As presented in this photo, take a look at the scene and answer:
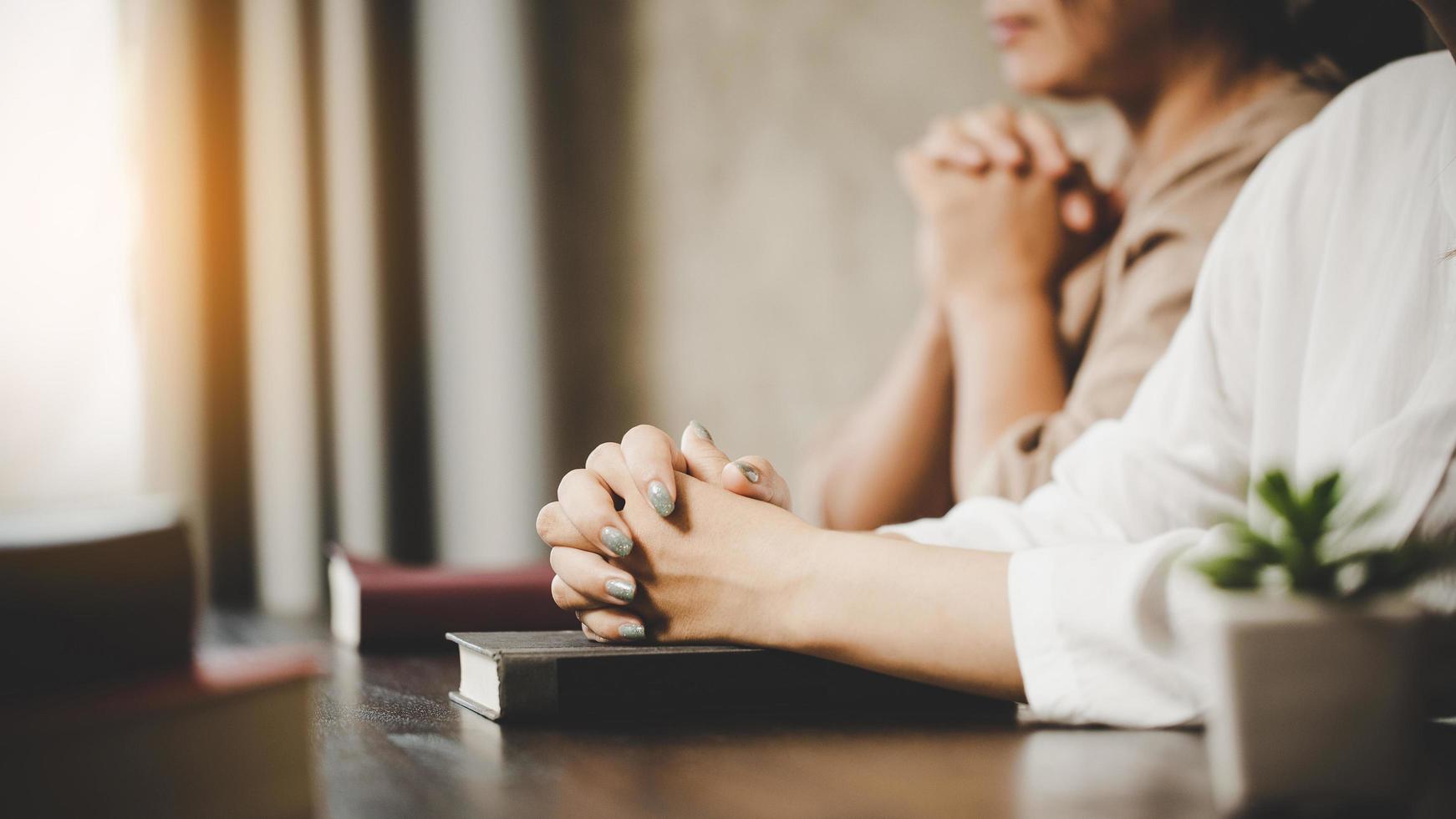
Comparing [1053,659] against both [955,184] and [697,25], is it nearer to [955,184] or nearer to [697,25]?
[955,184]

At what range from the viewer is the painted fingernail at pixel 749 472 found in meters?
0.65

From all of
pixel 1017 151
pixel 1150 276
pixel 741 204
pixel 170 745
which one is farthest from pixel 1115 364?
pixel 170 745

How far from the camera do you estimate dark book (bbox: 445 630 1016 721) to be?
55 cm

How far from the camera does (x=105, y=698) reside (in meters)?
0.32

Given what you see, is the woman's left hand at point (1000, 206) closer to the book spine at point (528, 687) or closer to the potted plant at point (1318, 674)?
the book spine at point (528, 687)

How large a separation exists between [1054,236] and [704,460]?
0.69 metres

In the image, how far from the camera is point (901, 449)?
1.29 meters

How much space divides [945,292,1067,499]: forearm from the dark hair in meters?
0.32

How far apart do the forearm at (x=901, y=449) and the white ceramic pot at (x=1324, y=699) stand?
0.94 m

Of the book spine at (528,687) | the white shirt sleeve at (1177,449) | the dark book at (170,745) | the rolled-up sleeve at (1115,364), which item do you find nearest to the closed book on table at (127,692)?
the dark book at (170,745)

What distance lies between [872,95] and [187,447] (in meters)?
1.32


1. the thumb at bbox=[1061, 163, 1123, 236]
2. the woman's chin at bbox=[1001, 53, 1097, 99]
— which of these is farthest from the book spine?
the woman's chin at bbox=[1001, 53, 1097, 99]

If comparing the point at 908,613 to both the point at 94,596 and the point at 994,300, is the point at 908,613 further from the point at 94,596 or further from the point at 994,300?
the point at 994,300

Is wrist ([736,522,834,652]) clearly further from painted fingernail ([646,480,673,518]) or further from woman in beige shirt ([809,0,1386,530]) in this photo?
woman in beige shirt ([809,0,1386,530])
